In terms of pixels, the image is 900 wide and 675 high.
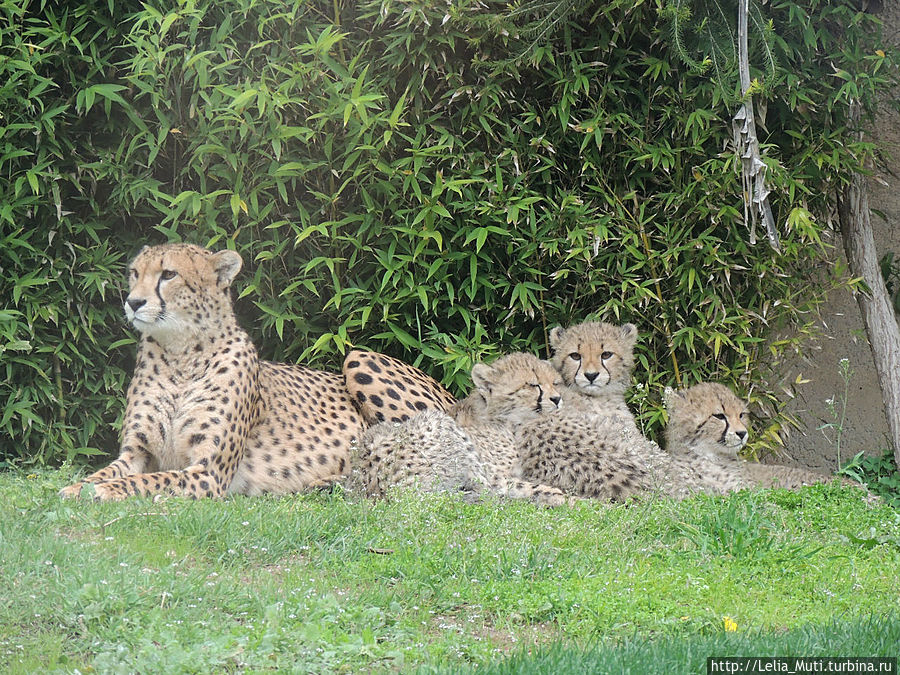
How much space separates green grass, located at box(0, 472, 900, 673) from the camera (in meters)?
3.24

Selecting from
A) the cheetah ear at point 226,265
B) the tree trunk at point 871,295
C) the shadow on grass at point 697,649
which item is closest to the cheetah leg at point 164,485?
the cheetah ear at point 226,265

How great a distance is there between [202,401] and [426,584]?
2224 millimetres

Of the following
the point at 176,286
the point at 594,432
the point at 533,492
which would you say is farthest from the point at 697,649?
the point at 176,286

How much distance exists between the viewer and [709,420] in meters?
6.17

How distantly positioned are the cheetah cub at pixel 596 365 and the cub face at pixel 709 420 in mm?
276

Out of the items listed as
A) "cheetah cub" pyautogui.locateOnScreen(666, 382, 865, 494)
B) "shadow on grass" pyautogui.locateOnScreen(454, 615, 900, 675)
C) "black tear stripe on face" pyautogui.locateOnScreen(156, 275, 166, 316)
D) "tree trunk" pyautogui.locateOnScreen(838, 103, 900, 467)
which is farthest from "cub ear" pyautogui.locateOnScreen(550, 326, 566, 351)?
"shadow on grass" pyautogui.locateOnScreen(454, 615, 900, 675)

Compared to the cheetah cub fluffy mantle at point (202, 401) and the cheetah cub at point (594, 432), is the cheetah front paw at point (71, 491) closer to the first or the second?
the cheetah cub fluffy mantle at point (202, 401)

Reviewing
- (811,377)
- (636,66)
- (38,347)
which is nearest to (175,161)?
(38,347)

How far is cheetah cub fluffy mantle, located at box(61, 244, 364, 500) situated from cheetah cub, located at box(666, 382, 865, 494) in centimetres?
190

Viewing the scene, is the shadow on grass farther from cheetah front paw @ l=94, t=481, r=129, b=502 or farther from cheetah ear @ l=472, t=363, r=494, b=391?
cheetah ear @ l=472, t=363, r=494, b=391

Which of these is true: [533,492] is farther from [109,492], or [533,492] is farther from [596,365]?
[109,492]

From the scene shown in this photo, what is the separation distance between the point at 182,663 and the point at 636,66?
5138 mm

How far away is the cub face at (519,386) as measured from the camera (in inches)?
247

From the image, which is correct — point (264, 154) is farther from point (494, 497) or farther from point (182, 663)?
point (182, 663)
